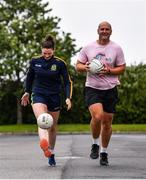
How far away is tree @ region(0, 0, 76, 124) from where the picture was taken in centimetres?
4081

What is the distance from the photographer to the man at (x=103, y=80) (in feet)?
30.8

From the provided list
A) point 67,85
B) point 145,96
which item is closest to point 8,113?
point 145,96

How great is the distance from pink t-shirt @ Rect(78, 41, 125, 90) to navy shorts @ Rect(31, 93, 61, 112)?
1.63ft

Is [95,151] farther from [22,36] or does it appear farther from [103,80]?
[22,36]

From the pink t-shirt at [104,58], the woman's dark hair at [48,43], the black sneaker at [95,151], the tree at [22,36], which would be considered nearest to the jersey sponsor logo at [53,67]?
the woman's dark hair at [48,43]

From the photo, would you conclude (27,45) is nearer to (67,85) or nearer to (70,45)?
(70,45)

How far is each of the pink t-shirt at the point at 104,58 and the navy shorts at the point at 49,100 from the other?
50cm

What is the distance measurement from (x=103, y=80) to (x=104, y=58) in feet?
1.03

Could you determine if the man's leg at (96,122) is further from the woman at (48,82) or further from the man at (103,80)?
the woman at (48,82)

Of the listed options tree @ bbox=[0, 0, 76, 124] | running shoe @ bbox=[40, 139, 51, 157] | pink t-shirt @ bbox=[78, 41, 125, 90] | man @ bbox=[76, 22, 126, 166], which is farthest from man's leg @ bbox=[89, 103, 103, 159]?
tree @ bbox=[0, 0, 76, 124]

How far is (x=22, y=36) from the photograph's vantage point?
41.5 m

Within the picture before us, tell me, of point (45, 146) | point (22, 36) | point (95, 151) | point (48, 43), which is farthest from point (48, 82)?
point (22, 36)

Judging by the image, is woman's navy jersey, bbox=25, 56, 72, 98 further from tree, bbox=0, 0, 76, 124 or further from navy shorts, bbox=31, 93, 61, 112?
tree, bbox=0, 0, 76, 124

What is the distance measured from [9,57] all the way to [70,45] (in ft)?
12.8
